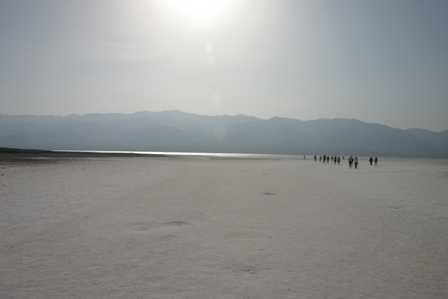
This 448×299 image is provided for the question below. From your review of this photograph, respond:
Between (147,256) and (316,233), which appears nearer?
(147,256)

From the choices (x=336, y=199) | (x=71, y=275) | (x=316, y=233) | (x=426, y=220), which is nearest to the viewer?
(x=71, y=275)

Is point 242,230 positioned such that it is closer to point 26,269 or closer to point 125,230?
point 125,230

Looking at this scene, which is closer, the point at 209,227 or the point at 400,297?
the point at 400,297

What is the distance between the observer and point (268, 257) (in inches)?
257

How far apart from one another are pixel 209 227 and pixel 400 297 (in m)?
5.30

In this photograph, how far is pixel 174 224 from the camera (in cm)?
948

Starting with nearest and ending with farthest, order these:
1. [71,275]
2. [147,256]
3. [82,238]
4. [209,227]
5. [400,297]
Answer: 1. [400,297]
2. [71,275]
3. [147,256]
4. [82,238]
5. [209,227]

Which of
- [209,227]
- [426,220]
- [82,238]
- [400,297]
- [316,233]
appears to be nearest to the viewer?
[400,297]

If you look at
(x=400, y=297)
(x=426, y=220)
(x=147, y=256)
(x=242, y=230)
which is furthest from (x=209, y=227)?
(x=426, y=220)

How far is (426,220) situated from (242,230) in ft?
21.1

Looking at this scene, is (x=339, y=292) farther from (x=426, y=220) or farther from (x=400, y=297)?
(x=426, y=220)

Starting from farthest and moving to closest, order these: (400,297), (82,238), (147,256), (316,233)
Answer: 1. (316,233)
2. (82,238)
3. (147,256)
4. (400,297)

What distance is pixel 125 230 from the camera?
864 cm

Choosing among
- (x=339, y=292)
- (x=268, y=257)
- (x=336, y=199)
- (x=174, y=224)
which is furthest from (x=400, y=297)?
(x=336, y=199)
